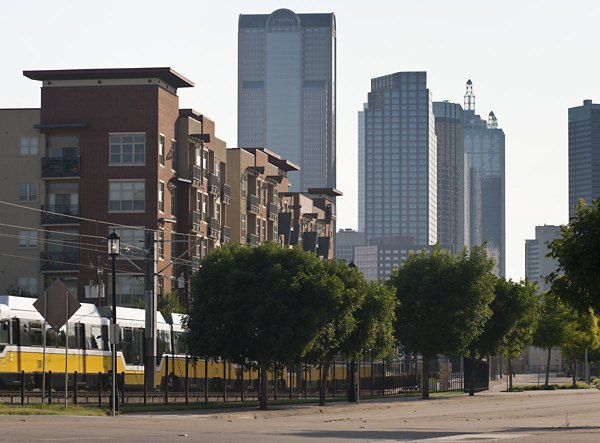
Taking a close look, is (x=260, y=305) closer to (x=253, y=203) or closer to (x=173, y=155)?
(x=173, y=155)

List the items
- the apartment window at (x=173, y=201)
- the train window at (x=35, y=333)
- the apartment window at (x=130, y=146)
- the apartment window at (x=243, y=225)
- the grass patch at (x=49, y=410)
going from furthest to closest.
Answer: the apartment window at (x=243, y=225), the apartment window at (x=173, y=201), the apartment window at (x=130, y=146), the train window at (x=35, y=333), the grass patch at (x=49, y=410)

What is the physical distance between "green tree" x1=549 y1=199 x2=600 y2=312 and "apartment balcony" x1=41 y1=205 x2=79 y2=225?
224ft

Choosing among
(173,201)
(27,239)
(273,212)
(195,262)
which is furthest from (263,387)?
(273,212)

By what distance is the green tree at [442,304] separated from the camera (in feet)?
226

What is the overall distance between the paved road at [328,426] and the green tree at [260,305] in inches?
109

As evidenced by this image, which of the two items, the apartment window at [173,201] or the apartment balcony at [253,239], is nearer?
the apartment window at [173,201]

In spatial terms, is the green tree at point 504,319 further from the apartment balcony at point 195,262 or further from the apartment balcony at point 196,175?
the apartment balcony at point 196,175

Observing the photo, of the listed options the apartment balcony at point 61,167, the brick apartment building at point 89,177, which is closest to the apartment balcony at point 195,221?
the brick apartment building at point 89,177

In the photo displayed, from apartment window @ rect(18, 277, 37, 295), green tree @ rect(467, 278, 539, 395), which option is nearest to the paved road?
green tree @ rect(467, 278, 539, 395)

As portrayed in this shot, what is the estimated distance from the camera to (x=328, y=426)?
39.7 m

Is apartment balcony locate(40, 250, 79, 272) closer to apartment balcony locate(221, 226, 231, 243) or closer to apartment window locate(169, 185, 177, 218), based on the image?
apartment window locate(169, 185, 177, 218)

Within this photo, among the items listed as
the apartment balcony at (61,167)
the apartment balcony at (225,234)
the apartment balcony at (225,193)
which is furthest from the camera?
the apartment balcony at (225,193)

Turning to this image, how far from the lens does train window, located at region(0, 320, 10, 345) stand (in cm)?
5234

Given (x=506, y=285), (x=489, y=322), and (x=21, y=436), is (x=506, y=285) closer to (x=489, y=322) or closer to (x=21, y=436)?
(x=489, y=322)
